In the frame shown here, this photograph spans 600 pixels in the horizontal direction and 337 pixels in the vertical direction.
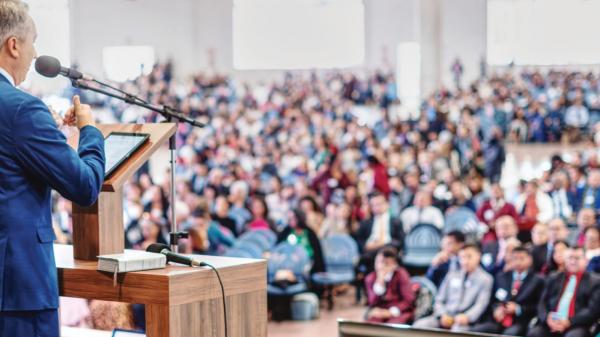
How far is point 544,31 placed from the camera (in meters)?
19.1

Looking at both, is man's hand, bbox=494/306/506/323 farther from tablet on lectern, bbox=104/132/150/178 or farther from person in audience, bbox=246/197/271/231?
tablet on lectern, bbox=104/132/150/178

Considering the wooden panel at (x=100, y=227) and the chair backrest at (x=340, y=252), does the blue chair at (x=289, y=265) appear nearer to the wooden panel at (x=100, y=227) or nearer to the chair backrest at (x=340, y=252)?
the chair backrest at (x=340, y=252)

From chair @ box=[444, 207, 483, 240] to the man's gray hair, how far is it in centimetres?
738

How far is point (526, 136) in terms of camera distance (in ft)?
62.4

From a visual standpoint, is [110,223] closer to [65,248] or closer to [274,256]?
[65,248]

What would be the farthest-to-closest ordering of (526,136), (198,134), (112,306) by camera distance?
1. (526,136)
2. (198,134)
3. (112,306)

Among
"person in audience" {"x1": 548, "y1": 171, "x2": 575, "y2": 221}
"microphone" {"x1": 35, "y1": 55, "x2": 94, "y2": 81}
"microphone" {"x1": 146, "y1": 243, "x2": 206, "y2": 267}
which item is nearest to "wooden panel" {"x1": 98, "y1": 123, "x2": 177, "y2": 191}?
"microphone" {"x1": 146, "y1": 243, "x2": 206, "y2": 267}

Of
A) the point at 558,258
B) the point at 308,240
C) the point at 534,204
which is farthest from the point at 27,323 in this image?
the point at 534,204

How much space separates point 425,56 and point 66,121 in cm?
1970

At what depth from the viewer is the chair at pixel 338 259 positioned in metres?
9.30

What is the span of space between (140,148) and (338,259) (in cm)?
639

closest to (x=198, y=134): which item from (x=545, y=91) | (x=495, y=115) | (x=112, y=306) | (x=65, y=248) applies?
(x=495, y=115)

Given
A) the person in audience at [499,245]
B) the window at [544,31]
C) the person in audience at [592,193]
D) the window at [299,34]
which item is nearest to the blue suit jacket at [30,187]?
the person in audience at [499,245]

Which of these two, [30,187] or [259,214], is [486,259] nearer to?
[259,214]
